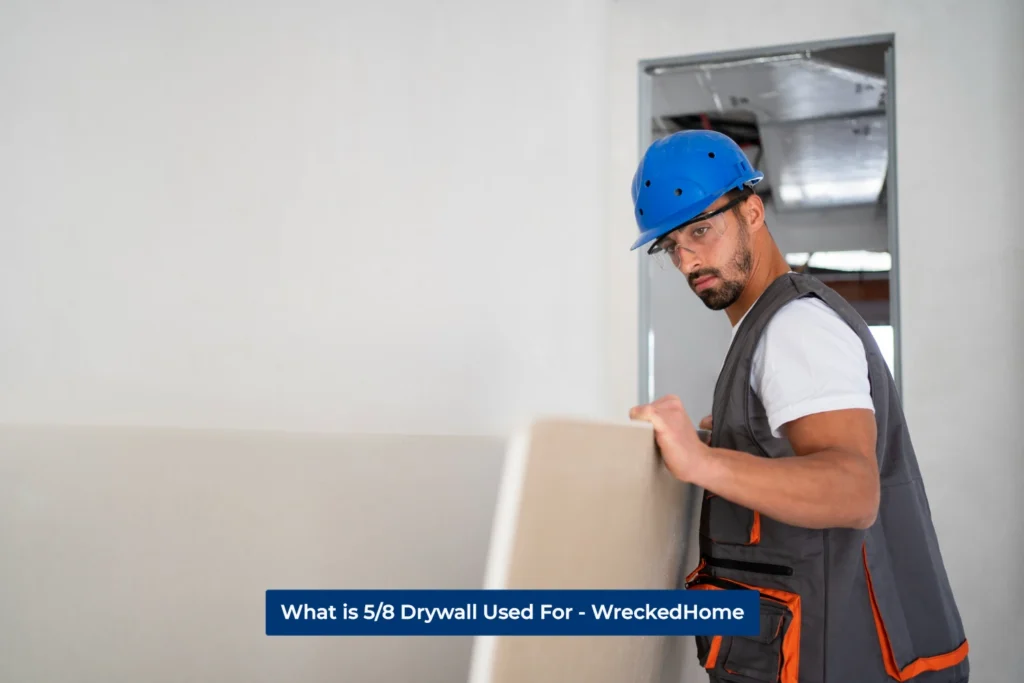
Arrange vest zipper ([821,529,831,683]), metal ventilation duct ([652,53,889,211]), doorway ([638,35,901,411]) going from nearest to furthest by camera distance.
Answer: vest zipper ([821,529,831,683])
doorway ([638,35,901,411])
metal ventilation duct ([652,53,889,211])

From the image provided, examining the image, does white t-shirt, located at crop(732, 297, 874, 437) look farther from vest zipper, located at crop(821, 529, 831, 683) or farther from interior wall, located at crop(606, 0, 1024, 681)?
interior wall, located at crop(606, 0, 1024, 681)

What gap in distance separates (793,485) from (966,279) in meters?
2.29

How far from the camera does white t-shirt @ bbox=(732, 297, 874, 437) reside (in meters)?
1.05

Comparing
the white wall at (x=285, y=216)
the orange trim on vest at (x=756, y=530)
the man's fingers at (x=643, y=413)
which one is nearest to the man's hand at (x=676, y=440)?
the man's fingers at (x=643, y=413)

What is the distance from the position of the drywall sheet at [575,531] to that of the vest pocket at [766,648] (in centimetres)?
12

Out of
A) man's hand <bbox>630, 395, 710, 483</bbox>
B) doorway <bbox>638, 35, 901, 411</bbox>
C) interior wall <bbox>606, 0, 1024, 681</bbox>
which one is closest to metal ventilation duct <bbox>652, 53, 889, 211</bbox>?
doorway <bbox>638, 35, 901, 411</bbox>

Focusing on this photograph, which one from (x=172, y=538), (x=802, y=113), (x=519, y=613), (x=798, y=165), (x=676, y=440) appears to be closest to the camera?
(x=519, y=613)

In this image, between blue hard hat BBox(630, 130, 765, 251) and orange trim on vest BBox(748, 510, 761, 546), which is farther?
blue hard hat BBox(630, 130, 765, 251)

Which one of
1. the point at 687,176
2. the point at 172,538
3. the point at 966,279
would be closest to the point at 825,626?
the point at 687,176

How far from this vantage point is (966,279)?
2855 mm

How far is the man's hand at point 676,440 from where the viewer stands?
98 centimetres

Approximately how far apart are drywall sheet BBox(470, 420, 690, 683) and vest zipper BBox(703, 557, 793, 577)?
3.8 inches

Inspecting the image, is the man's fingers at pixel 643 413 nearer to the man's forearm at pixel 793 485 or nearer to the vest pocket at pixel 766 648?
the man's forearm at pixel 793 485

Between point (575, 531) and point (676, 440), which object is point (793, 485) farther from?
point (575, 531)
